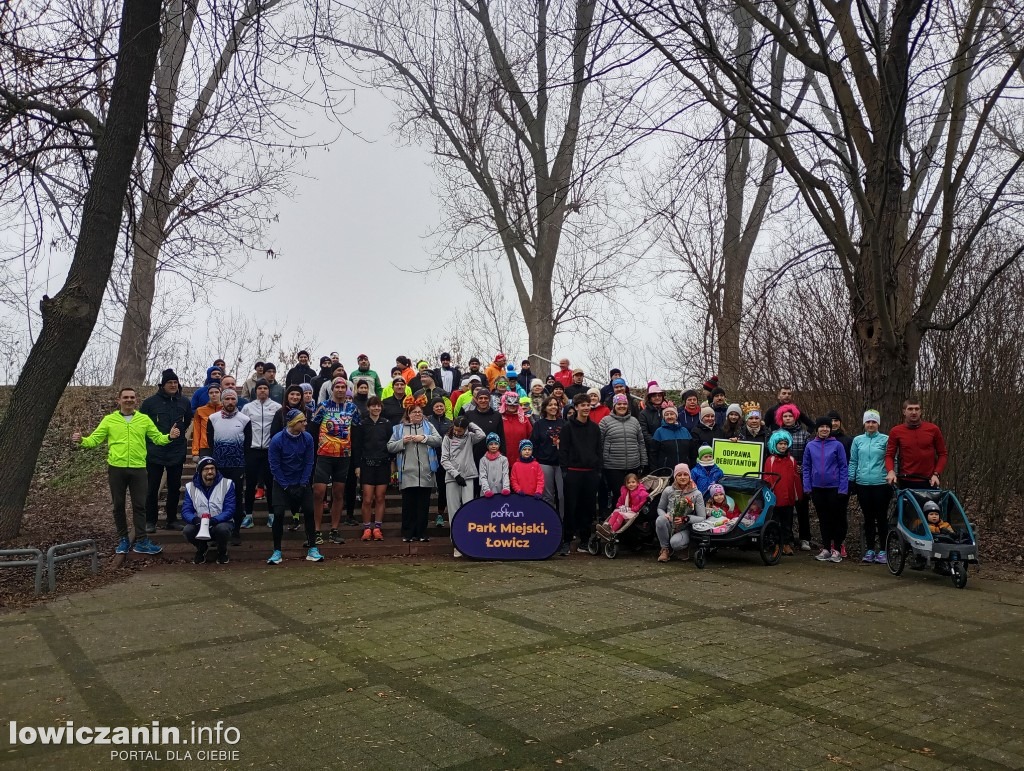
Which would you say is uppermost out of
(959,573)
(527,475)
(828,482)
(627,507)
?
(527,475)

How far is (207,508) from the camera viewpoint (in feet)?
35.2

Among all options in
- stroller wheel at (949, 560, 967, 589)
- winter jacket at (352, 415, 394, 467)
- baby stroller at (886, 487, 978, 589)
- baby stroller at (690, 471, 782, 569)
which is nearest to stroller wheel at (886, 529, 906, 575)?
baby stroller at (886, 487, 978, 589)

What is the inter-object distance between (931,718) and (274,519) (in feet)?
25.9

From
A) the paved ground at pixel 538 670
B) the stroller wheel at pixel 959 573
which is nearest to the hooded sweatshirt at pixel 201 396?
the paved ground at pixel 538 670

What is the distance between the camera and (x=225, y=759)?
15.8 feet

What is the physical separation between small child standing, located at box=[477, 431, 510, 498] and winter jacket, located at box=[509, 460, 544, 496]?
0.56 feet

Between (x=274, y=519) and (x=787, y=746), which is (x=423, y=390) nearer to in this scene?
(x=274, y=519)

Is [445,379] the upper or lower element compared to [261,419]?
upper

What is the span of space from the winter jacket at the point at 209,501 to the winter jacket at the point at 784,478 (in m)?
7.01

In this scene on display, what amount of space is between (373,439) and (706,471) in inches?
179

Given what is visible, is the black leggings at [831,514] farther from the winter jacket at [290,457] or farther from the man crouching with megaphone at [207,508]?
the man crouching with megaphone at [207,508]

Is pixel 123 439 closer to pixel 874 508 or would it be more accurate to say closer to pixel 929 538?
pixel 874 508

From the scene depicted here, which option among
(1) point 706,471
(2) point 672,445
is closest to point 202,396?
(2) point 672,445

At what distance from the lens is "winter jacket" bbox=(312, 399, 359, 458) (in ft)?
38.3
